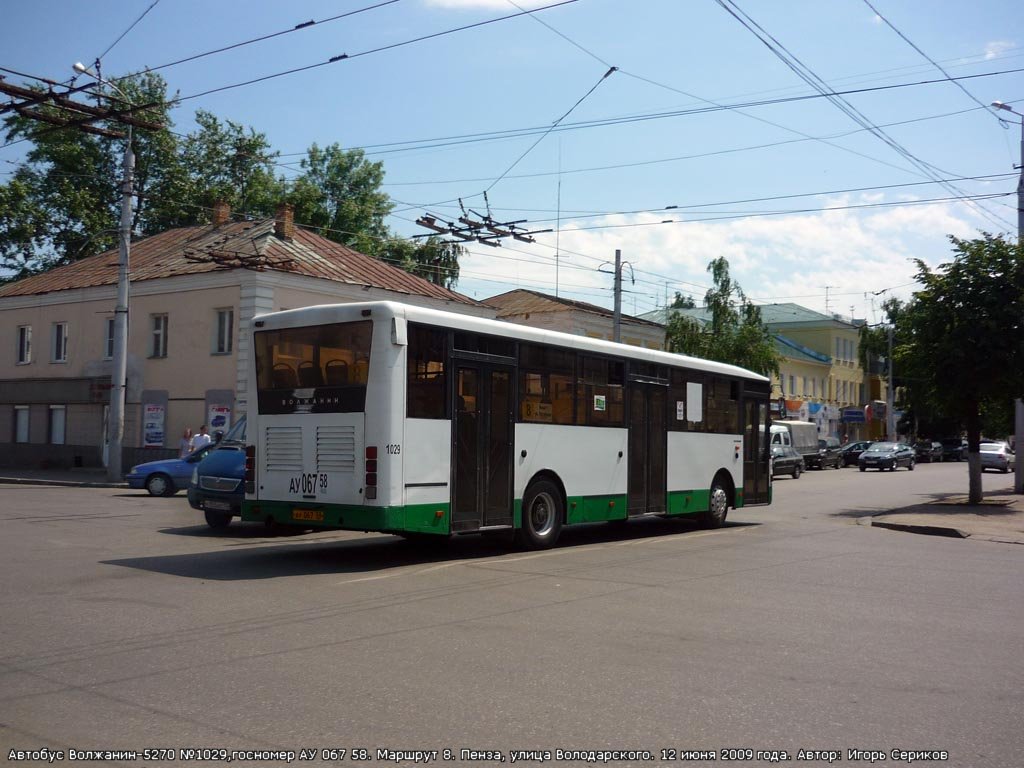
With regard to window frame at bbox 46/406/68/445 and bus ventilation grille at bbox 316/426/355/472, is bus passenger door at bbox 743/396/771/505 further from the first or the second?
window frame at bbox 46/406/68/445

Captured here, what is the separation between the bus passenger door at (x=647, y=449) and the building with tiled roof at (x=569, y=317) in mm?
31720

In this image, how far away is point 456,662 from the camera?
23.3 ft

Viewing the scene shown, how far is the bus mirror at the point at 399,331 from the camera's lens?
11961 millimetres

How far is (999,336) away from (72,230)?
149 feet

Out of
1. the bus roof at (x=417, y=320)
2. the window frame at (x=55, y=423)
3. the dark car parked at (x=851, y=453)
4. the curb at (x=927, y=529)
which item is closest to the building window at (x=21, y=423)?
the window frame at (x=55, y=423)

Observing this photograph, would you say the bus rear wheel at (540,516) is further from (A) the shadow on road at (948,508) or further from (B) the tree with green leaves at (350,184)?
(B) the tree with green leaves at (350,184)

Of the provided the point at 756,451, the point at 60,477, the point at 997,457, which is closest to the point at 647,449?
the point at 756,451

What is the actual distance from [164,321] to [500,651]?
32053 millimetres

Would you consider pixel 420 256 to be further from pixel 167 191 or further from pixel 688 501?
pixel 688 501

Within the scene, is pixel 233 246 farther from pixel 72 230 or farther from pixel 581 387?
pixel 581 387

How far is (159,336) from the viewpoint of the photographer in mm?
36938

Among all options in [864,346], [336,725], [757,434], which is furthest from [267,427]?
[864,346]

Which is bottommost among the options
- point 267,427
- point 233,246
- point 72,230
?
point 267,427

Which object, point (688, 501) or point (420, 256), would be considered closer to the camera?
point (688, 501)
